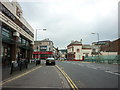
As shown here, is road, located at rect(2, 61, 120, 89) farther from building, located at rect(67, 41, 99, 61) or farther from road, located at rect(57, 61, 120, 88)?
building, located at rect(67, 41, 99, 61)

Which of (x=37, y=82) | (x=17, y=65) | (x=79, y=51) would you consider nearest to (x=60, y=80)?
(x=37, y=82)

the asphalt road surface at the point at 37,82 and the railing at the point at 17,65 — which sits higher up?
the railing at the point at 17,65

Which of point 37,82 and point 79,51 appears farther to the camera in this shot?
point 79,51

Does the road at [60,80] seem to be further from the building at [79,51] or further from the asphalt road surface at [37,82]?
the building at [79,51]

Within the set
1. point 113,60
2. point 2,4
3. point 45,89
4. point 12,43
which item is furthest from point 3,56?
point 113,60

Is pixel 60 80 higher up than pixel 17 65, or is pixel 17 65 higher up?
pixel 17 65

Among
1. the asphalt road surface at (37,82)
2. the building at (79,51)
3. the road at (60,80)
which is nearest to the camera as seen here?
the asphalt road surface at (37,82)

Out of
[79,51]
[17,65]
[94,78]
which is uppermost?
[79,51]

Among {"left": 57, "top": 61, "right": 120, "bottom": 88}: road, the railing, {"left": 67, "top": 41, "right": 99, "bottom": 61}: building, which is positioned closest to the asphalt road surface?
{"left": 57, "top": 61, "right": 120, "bottom": 88}: road

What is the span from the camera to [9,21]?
933 inches

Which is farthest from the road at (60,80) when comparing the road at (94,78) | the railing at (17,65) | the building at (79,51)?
the building at (79,51)

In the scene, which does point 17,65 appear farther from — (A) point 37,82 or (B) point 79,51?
(B) point 79,51

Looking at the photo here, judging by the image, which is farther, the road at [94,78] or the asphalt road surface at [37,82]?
the road at [94,78]

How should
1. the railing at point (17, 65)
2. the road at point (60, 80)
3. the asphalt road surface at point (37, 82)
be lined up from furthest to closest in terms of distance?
the railing at point (17, 65)
the road at point (60, 80)
the asphalt road surface at point (37, 82)
